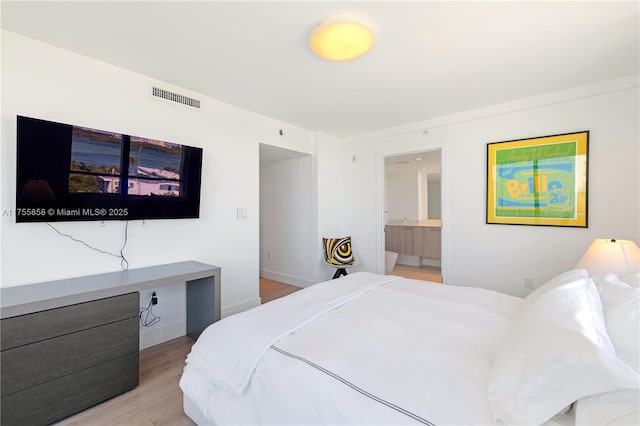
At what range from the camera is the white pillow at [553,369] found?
78 cm

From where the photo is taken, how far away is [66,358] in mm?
1694

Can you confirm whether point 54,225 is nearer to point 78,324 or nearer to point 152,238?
point 152,238

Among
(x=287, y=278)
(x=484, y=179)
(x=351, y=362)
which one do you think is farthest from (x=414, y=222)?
(x=351, y=362)

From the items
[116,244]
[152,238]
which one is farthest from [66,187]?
[152,238]

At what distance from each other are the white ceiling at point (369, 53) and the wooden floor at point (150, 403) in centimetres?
251

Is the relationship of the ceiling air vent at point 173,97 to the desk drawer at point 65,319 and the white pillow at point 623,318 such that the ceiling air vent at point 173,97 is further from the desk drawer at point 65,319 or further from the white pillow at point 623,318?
the white pillow at point 623,318

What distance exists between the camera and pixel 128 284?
197cm

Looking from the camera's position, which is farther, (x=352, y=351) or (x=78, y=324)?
(x=78, y=324)

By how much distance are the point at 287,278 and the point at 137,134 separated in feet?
10.1

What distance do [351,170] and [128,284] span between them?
3516 millimetres

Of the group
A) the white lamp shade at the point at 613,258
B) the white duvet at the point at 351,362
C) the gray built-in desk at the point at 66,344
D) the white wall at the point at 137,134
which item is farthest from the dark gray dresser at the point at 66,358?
the white lamp shade at the point at 613,258

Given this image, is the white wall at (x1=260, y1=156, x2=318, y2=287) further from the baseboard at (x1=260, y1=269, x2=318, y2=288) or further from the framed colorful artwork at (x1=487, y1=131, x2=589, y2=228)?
the framed colorful artwork at (x1=487, y1=131, x2=589, y2=228)

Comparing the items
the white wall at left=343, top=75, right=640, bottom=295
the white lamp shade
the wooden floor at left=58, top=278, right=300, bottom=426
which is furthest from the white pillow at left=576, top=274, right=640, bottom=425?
the wooden floor at left=58, top=278, right=300, bottom=426

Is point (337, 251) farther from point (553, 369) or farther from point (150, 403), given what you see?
point (553, 369)
